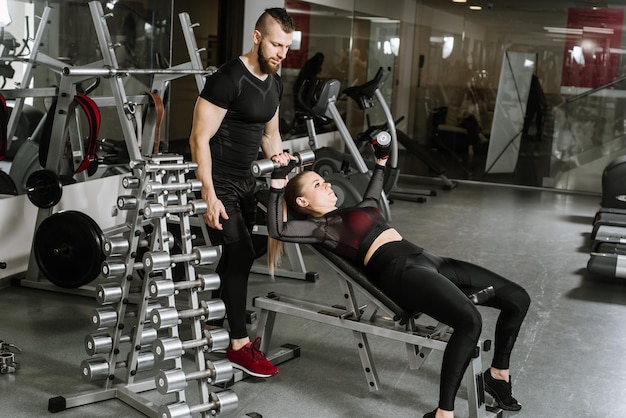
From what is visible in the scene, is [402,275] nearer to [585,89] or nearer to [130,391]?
[130,391]

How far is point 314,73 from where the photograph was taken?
7.99 meters

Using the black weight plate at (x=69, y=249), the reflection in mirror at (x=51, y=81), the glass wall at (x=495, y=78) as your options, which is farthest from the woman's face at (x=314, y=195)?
the glass wall at (x=495, y=78)

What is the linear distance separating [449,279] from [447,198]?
17.5 feet

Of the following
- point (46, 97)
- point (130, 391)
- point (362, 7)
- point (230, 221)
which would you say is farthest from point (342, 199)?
point (362, 7)

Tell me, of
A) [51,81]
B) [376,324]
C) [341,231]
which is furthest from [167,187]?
[51,81]

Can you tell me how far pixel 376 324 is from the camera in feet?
10.1

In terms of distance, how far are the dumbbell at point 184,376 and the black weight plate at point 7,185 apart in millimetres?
2438

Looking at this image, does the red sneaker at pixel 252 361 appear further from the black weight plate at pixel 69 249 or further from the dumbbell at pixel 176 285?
the black weight plate at pixel 69 249

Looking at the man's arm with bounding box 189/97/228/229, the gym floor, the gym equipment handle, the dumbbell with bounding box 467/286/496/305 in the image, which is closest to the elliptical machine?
the gym floor

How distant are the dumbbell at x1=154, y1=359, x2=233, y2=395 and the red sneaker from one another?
1.99ft

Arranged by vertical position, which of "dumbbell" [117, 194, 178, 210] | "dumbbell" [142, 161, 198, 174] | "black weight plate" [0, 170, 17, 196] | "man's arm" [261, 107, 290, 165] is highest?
"man's arm" [261, 107, 290, 165]

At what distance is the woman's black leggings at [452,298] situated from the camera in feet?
8.92

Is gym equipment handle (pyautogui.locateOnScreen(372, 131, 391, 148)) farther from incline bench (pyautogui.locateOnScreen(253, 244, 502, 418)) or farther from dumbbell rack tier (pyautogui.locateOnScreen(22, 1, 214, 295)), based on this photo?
dumbbell rack tier (pyautogui.locateOnScreen(22, 1, 214, 295))

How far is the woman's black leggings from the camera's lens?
2.72m
